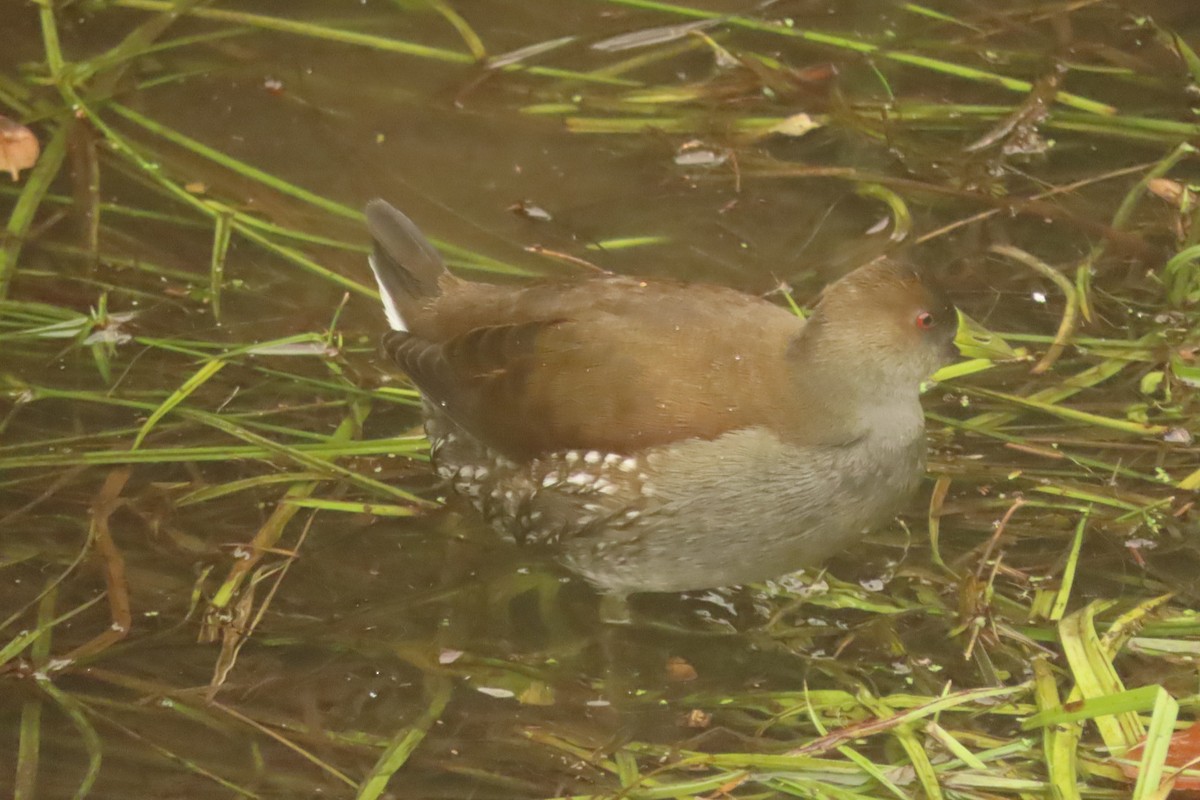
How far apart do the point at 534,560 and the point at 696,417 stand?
851 mm

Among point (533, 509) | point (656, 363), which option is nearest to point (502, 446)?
point (533, 509)

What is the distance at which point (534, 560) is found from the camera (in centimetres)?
404

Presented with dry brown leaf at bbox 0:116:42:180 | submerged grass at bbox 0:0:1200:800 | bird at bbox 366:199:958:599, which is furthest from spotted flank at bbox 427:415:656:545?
dry brown leaf at bbox 0:116:42:180

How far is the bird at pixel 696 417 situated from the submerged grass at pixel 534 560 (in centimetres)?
32

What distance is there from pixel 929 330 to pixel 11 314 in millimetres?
2757

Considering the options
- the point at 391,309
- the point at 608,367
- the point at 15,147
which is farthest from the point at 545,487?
the point at 15,147

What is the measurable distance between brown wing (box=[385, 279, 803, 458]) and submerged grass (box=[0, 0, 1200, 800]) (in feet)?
1.61

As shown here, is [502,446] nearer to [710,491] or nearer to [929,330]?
[710,491]

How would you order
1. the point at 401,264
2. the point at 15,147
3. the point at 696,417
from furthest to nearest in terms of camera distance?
the point at 15,147, the point at 401,264, the point at 696,417

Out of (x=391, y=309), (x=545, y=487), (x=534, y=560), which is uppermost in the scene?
(x=391, y=309)

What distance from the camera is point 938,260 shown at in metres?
4.67

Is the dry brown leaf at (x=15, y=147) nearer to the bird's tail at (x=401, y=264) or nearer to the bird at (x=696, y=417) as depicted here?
the bird's tail at (x=401, y=264)

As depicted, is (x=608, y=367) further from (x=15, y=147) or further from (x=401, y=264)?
Result: (x=15, y=147)

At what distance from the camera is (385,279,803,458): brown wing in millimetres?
3457
